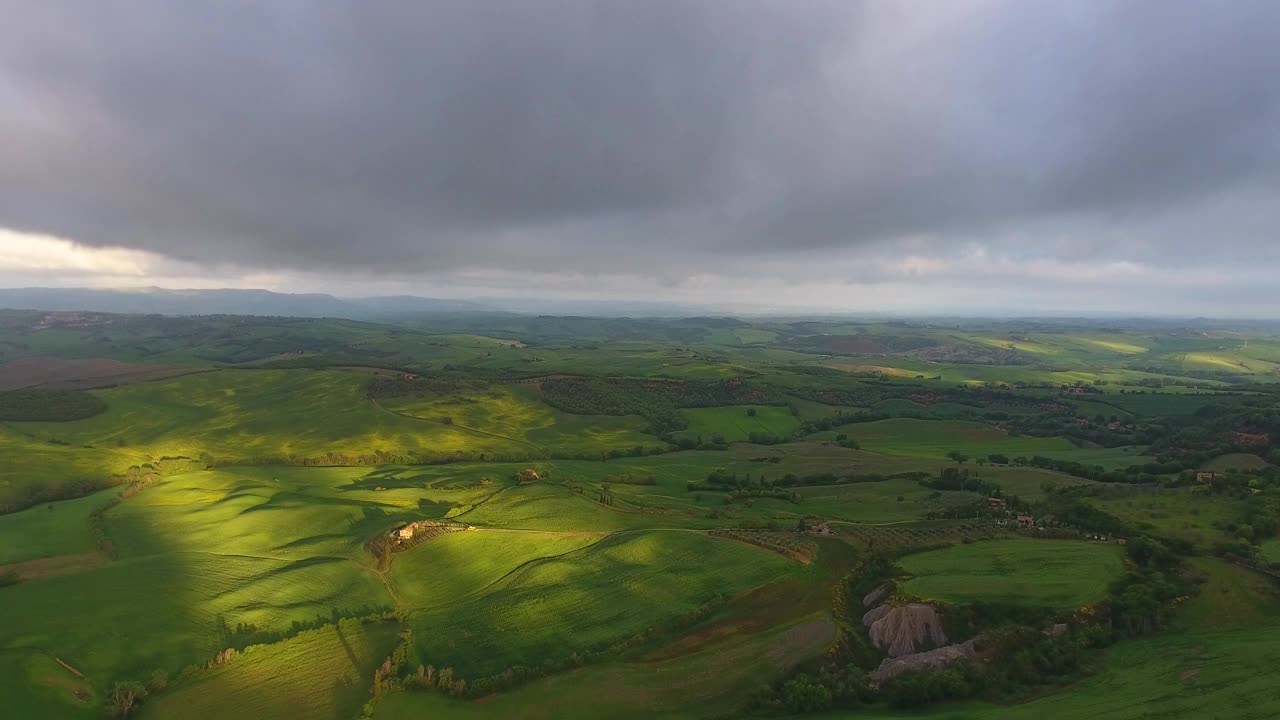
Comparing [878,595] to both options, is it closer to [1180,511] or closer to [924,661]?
[924,661]

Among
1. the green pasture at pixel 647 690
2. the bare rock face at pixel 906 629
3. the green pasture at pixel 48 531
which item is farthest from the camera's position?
the green pasture at pixel 48 531

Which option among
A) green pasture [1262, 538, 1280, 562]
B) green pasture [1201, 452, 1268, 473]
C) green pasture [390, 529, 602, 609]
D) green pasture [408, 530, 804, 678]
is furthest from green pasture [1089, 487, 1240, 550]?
green pasture [390, 529, 602, 609]

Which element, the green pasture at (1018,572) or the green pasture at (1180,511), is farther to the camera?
the green pasture at (1180,511)

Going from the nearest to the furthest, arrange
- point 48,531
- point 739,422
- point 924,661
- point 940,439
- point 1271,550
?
1. point 924,661
2. point 1271,550
3. point 48,531
4. point 940,439
5. point 739,422

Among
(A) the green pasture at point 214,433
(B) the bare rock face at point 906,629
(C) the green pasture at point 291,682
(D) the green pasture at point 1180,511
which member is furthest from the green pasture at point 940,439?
(C) the green pasture at point 291,682

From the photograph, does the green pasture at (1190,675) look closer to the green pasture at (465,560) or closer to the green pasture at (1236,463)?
the green pasture at (465,560)

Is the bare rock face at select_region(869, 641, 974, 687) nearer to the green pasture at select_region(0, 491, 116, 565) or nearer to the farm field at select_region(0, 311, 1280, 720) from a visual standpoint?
the farm field at select_region(0, 311, 1280, 720)

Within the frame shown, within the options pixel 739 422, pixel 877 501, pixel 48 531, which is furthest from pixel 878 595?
pixel 739 422
